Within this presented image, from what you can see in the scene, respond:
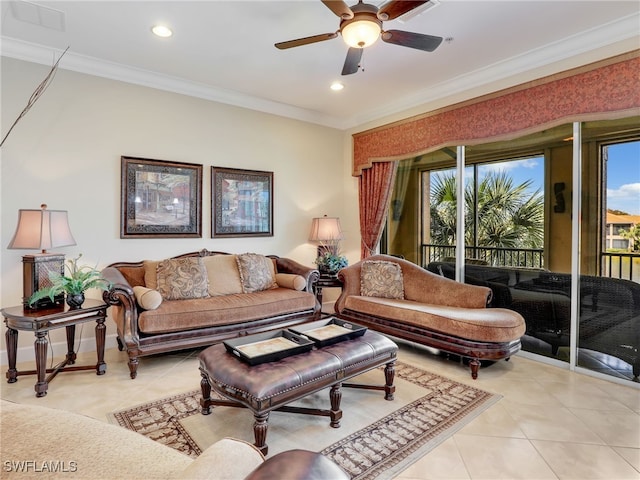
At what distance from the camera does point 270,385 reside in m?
1.95

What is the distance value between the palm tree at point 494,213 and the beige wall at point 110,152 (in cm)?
195

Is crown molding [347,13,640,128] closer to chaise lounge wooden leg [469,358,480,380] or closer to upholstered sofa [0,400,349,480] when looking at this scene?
chaise lounge wooden leg [469,358,480,380]

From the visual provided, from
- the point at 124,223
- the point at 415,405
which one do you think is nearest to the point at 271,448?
the point at 415,405

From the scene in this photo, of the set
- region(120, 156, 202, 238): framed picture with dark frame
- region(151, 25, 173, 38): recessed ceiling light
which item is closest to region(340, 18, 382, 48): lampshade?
region(151, 25, 173, 38): recessed ceiling light

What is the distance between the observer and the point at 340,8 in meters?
2.10

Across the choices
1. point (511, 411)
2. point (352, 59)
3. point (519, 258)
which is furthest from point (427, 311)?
point (352, 59)

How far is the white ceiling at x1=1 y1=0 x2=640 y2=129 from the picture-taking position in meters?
2.73

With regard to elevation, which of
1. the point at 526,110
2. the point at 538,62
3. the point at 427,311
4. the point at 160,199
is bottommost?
the point at 427,311

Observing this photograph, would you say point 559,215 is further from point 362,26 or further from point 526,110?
point 362,26

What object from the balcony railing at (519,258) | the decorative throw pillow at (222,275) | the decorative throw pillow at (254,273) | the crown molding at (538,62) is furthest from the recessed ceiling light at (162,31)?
the balcony railing at (519,258)

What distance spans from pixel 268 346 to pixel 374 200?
327cm

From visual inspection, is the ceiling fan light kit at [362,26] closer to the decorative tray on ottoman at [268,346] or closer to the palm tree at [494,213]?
the decorative tray on ottoman at [268,346]

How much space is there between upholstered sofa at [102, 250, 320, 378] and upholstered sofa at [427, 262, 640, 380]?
2.07 m

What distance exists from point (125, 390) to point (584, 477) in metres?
3.01
